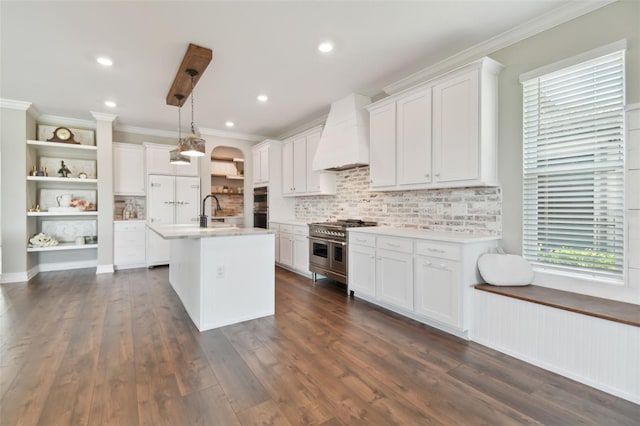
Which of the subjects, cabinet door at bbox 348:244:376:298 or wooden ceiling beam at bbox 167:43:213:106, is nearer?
wooden ceiling beam at bbox 167:43:213:106

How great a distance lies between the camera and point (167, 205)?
18.8 feet

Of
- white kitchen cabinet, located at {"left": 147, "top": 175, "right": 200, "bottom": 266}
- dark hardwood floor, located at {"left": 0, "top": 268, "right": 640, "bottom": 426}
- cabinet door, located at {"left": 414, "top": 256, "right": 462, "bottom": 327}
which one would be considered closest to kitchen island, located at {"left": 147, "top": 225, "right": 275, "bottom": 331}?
dark hardwood floor, located at {"left": 0, "top": 268, "right": 640, "bottom": 426}

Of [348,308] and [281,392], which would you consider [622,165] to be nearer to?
→ [348,308]

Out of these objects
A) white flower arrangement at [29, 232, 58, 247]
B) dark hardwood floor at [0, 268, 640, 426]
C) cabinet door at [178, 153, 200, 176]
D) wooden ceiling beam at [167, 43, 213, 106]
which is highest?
wooden ceiling beam at [167, 43, 213, 106]

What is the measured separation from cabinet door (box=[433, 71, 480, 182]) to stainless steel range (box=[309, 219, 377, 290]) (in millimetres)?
1451

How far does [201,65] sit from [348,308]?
3.09 m

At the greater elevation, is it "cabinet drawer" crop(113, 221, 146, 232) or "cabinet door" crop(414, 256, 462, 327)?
"cabinet drawer" crop(113, 221, 146, 232)

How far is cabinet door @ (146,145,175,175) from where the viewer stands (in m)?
5.67

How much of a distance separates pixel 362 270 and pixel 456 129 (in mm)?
Answer: 1850

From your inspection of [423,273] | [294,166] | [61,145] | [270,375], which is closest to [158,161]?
[61,145]

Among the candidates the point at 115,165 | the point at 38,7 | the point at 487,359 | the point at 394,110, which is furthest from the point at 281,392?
the point at 115,165

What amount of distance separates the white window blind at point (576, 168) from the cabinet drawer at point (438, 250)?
663mm

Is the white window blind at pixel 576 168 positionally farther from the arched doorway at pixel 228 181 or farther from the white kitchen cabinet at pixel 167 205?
the arched doorway at pixel 228 181

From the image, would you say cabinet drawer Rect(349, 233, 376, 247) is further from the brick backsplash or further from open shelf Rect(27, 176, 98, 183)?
open shelf Rect(27, 176, 98, 183)
